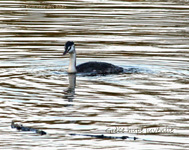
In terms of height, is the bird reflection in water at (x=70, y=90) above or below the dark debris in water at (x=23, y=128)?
above

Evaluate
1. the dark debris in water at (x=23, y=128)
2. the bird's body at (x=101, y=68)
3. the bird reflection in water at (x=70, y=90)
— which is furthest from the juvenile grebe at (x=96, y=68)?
the dark debris in water at (x=23, y=128)

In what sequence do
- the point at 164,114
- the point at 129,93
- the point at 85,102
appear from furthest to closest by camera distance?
the point at 129,93
the point at 85,102
the point at 164,114

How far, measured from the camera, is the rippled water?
11703 millimetres

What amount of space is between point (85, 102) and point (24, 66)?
5.10 meters

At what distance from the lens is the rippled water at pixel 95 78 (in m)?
11.7

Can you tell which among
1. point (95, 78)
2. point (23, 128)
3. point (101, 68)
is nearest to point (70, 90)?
point (95, 78)

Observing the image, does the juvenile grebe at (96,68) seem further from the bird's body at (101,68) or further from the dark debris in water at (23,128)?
the dark debris in water at (23,128)

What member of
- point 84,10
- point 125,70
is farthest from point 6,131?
point 84,10

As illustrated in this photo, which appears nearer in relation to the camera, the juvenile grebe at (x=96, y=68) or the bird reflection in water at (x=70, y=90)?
the bird reflection in water at (x=70, y=90)

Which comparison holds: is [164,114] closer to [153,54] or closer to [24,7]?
[153,54]

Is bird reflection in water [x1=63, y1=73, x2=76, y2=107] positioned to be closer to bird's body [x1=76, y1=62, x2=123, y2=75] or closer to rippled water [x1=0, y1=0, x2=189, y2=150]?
rippled water [x1=0, y1=0, x2=189, y2=150]

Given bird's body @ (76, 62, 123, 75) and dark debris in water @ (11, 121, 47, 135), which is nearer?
dark debris in water @ (11, 121, 47, 135)

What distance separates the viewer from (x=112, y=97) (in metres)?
14.7

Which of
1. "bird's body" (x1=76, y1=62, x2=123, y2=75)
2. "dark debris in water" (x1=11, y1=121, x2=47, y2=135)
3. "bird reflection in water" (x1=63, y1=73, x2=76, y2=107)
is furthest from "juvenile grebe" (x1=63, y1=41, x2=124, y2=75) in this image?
"dark debris in water" (x1=11, y1=121, x2=47, y2=135)
